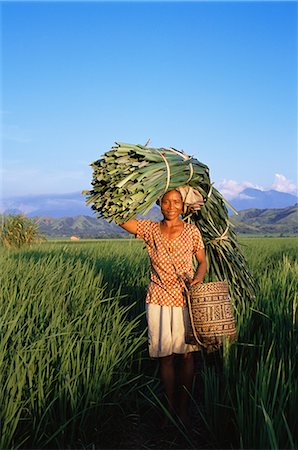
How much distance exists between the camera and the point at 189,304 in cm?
270

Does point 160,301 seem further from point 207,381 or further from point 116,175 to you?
point 116,175

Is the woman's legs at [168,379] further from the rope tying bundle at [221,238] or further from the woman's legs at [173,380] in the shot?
the rope tying bundle at [221,238]

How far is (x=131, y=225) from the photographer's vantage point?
9.70 feet

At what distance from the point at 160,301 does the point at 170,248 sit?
1.01ft

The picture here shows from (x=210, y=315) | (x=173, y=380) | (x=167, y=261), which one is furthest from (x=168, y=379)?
(x=167, y=261)

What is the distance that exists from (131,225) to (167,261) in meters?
0.32

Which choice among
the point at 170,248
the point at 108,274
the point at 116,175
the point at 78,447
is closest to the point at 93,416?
the point at 78,447

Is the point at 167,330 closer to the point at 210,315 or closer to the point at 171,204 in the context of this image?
the point at 210,315

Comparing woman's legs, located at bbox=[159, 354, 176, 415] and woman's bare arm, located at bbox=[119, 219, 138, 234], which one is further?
woman's bare arm, located at bbox=[119, 219, 138, 234]

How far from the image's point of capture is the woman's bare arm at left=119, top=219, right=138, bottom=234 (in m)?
2.94

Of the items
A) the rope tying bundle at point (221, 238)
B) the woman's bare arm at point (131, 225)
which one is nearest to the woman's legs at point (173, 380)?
the woman's bare arm at point (131, 225)

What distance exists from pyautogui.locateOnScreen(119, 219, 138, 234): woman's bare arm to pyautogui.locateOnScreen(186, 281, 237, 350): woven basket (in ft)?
1.73

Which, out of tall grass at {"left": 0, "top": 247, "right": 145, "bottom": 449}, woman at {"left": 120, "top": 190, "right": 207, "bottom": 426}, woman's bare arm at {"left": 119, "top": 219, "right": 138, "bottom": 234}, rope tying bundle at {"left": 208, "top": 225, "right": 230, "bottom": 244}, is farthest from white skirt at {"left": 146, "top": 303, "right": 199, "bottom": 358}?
rope tying bundle at {"left": 208, "top": 225, "right": 230, "bottom": 244}

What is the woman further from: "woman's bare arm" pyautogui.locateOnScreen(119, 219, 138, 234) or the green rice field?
the green rice field
